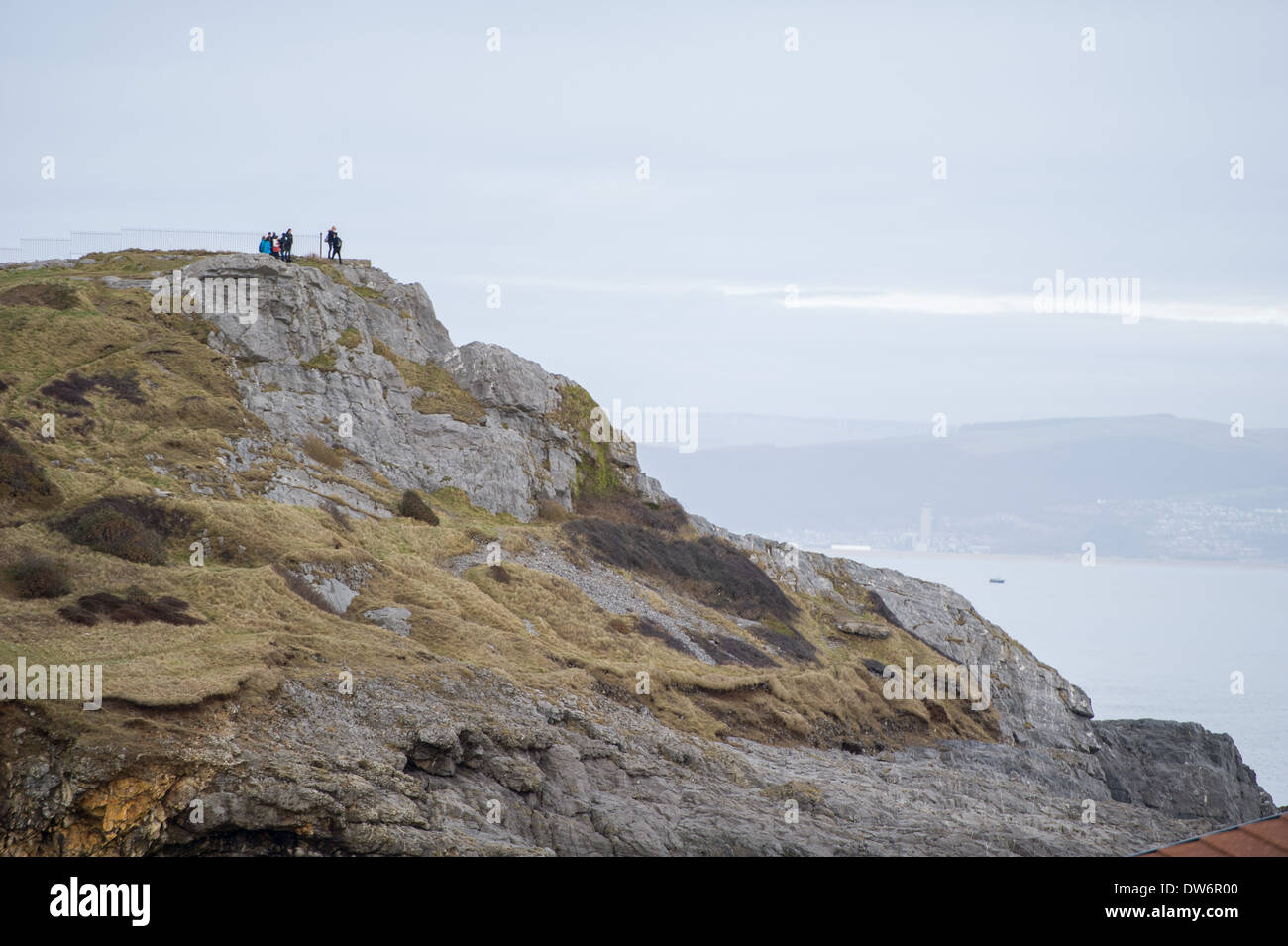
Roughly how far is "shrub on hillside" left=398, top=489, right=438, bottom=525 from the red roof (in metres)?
34.4

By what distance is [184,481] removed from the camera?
37.0 meters

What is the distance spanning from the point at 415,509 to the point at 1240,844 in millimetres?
35023

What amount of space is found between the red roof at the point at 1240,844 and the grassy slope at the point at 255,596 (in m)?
17.4

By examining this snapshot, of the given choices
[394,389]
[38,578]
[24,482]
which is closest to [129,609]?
[38,578]

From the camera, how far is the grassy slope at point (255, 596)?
23.9 metres

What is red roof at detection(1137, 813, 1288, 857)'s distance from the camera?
1244 cm

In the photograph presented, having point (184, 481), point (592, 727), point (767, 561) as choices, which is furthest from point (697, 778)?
point (767, 561)

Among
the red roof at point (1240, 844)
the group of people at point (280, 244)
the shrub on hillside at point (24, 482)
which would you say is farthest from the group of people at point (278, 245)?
the red roof at point (1240, 844)

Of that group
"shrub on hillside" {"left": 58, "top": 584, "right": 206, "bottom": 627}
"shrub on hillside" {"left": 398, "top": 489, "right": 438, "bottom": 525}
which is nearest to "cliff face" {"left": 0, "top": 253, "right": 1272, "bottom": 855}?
"shrub on hillside" {"left": 58, "top": 584, "right": 206, "bottom": 627}

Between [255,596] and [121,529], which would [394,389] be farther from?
[255,596]

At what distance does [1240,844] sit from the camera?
41.6 feet

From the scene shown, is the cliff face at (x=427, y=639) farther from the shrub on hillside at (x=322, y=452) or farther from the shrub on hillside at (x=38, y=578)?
the shrub on hillside at (x=38, y=578)

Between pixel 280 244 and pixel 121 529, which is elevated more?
pixel 280 244

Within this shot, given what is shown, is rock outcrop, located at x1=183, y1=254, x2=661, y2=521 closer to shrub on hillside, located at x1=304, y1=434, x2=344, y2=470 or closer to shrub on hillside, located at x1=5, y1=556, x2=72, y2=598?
shrub on hillside, located at x1=304, y1=434, x2=344, y2=470
